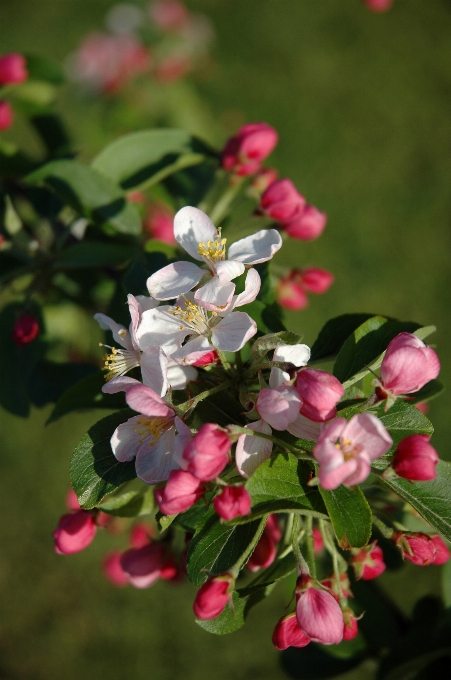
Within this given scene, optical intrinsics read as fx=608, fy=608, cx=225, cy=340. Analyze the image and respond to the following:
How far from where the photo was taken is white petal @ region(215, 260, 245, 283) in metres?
1.17

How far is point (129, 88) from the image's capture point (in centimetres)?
403

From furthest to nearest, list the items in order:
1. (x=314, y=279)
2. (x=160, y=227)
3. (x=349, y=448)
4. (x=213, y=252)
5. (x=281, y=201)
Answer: (x=160, y=227) < (x=314, y=279) < (x=281, y=201) < (x=213, y=252) < (x=349, y=448)

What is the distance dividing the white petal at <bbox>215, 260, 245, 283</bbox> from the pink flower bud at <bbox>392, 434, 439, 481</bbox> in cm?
44

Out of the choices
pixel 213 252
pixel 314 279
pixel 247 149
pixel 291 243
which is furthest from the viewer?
pixel 291 243

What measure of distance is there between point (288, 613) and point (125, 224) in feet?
3.52

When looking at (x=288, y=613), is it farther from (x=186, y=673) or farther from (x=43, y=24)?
(x=43, y=24)

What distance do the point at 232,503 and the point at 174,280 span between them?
47 centimetres

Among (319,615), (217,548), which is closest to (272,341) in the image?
(217,548)

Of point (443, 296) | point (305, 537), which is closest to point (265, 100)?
point (443, 296)

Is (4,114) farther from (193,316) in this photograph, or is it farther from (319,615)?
(319,615)

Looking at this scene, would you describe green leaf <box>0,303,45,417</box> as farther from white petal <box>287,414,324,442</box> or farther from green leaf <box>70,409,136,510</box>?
white petal <box>287,414,324,442</box>

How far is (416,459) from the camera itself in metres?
1.00

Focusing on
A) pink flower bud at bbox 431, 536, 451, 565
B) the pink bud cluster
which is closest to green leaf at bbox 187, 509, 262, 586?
pink flower bud at bbox 431, 536, 451, 565

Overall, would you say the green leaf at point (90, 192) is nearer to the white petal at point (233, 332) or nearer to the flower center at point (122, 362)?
the flower center at point (122, 362)
